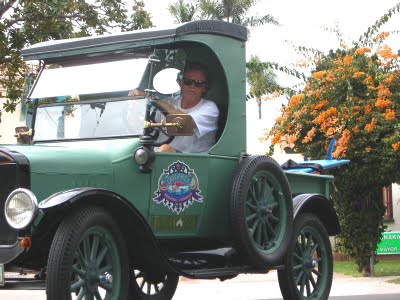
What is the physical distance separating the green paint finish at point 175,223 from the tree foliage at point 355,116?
21.0 feet

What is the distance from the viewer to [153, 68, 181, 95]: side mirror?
6965mm

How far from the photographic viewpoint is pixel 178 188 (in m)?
6.97

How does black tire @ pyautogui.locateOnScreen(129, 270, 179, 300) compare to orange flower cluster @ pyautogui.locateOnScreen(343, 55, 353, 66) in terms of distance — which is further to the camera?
orange flower cluster @ pyautogui.locateOnScreen(343, 55, 353, 66)

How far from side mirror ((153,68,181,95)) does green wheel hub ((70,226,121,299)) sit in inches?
54.9

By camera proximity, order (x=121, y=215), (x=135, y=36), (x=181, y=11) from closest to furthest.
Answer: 1. (x=121, y=215)
2. (x=135, y=36)
3. (x=181, y=11)

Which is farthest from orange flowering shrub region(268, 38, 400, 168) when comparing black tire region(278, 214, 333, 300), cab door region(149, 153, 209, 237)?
cab door region(149, 153, 209, 237)

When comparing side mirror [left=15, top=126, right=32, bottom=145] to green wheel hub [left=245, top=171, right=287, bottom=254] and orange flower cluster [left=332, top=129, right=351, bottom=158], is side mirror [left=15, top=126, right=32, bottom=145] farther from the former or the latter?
orange flower cluster [left=332, top=129, right=351, bottom=158]

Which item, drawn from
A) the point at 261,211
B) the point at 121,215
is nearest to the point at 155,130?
the point at 121,215

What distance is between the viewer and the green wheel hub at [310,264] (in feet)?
27.7

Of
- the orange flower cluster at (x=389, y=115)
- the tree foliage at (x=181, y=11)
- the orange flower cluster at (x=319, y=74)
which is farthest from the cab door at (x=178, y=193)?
the tree foliage at (x=181, y=11)

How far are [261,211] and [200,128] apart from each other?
0.92m

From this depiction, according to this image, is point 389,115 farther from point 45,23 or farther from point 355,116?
point 45,23

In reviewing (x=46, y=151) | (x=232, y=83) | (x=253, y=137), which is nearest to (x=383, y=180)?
(x=232, y=83)

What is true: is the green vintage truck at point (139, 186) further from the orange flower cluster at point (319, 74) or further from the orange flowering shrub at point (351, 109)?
the orange flower cluster at point (319, 74)
